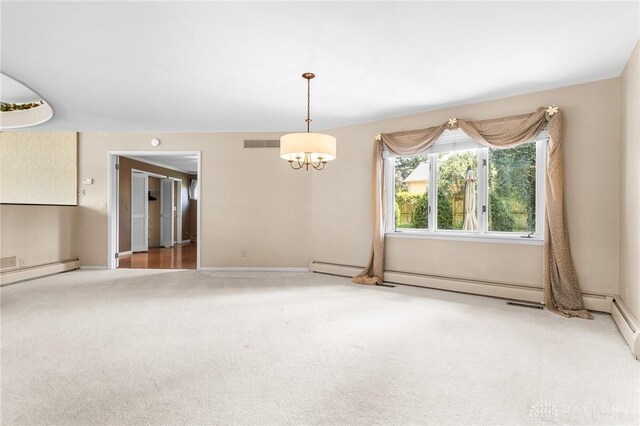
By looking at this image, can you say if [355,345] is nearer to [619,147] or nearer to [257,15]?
[257,15]

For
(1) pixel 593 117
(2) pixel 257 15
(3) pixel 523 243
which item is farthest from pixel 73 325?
(1) pixel 593 117

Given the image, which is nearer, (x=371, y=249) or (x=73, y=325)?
(x=73, y=325)

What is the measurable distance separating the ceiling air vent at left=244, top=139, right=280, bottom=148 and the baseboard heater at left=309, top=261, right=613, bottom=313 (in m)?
2.53

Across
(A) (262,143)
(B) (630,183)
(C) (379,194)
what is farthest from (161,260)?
(B) (630,183)

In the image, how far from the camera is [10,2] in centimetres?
249

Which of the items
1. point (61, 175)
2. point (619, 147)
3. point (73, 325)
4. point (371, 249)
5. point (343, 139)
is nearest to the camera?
point (73, 325)

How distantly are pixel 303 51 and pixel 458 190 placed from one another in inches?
122

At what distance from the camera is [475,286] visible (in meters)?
4.62

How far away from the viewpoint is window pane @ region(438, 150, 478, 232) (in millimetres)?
4875

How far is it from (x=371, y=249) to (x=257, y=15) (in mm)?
3910

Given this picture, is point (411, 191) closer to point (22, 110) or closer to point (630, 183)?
point (630, 183)

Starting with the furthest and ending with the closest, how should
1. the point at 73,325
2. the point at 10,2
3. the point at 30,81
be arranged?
1. the point at 30,81
2. the point at 73,325
3. the point at 10,2

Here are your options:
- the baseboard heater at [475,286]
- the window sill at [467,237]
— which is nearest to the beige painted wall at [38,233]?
the baseboard heater at [475,286]

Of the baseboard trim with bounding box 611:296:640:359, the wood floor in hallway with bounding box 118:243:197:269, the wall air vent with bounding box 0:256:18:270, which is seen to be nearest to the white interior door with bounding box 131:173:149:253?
the wood floor in hallway with bounding box 118:243:197:269
